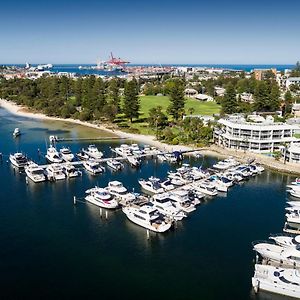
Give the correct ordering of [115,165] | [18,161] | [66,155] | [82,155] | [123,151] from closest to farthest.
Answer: [115,165], [18,161], [66,155], [82,155], [123,151]

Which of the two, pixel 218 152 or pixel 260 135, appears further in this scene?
pixel 218 152

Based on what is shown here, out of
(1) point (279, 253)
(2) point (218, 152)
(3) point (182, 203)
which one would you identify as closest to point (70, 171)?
(3) point (182, 203)

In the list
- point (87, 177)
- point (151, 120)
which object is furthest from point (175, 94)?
point (87, 177)

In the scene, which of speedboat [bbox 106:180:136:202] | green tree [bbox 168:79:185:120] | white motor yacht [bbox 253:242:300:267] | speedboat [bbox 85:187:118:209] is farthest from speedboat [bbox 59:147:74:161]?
white motor yacht [bbox 253:242:300:267]

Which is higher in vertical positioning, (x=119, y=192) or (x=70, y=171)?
(x=119, y=192)

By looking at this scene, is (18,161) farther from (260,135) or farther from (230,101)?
(230,101)

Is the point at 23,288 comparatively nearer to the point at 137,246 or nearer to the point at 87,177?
the point at 137,246
